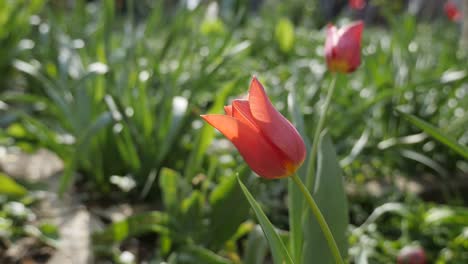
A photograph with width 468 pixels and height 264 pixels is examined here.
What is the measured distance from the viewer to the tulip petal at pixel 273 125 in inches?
22.6

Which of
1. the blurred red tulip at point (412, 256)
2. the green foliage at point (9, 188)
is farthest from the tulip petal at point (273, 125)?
the green foliage at point (9, 188)

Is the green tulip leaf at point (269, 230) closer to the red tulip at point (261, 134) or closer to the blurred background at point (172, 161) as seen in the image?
the red tulip at point (261, 134)

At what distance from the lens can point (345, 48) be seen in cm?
100

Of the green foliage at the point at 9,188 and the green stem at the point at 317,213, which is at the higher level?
the green foliage at the point at 9,188

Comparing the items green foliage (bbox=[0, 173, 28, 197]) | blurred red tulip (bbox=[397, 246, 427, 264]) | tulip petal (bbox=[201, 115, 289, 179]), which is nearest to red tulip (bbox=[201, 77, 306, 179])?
tulip petal (bbox=[201, 115, 289, 179])

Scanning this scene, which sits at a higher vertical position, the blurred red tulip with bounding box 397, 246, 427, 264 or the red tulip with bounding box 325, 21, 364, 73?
the red tulip with bounding box 325, 21, 364, 73

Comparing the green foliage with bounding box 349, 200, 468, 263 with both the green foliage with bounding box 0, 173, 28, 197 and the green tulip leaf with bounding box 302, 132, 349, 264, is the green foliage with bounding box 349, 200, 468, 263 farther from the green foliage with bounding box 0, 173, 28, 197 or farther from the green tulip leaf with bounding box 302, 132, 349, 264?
the green foliage with bounding box 0, 173, 28, 197

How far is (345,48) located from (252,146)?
479 mm

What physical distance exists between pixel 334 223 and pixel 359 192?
3.65 ft

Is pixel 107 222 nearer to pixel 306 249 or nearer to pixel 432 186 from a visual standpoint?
pixel 306 249

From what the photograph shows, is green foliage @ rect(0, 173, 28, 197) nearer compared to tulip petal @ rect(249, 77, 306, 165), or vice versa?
tulip petal @ rect(249, 77, 306, 165)

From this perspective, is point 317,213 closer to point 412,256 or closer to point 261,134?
point 261,134

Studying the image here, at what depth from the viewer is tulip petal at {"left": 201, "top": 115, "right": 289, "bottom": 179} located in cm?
57

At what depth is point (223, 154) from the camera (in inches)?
67.4
